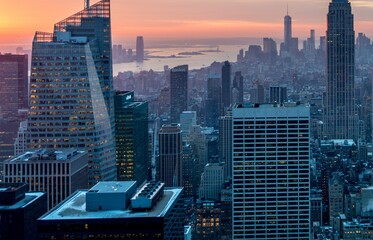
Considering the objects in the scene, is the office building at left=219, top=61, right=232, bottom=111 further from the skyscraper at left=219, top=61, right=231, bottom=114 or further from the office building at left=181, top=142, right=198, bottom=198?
the office building at left=181, top=142, right=198, bottom=198

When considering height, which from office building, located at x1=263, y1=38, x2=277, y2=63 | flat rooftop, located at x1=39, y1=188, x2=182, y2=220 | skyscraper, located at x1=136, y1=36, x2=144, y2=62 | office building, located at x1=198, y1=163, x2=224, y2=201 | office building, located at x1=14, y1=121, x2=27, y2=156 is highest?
office building, located at x1=263, y1=38, x2=277, y2=63

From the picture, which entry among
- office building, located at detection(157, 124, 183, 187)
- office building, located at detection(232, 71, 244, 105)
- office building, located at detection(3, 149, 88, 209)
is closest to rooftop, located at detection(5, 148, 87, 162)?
office building, located at detection(3, 149, 88, 209)

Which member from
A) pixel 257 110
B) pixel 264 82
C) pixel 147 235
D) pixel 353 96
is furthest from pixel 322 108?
pixel 147 235

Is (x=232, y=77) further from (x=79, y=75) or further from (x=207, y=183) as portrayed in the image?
A: (x=79, y=75)

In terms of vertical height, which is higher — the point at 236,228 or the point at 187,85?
the point at 187,85

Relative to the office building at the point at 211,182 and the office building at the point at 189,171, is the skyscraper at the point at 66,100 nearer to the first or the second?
the office building at the point at 211,182

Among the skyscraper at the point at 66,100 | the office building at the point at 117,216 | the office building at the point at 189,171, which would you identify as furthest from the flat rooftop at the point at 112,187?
the office building at the point at 189,171
